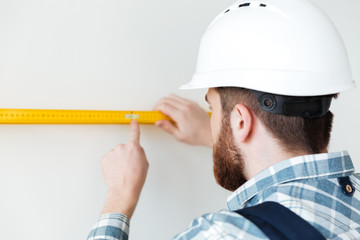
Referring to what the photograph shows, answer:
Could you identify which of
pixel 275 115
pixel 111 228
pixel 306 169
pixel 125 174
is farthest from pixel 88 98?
pixel 306 169

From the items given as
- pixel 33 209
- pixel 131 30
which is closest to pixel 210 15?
pixel 131 30

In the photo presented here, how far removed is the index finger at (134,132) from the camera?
133 cm

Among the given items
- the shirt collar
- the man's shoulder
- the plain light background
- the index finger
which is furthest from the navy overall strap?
the plain light background

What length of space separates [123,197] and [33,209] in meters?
0.31

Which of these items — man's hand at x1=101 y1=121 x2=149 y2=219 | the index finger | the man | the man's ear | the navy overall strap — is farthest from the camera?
the index finger

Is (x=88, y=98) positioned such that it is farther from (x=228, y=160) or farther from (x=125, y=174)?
(x=228, y=160)

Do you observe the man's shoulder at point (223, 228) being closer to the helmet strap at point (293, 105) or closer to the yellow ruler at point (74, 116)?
the helmet strap at point (293, 105)

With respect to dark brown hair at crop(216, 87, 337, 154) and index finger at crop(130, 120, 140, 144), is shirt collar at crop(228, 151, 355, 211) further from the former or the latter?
index finger at crop(130, 120, 140, 144)

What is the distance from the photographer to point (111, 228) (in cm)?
108

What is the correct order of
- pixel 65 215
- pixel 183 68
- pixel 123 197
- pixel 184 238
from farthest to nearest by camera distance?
pixel 183 68 < pixel 65 215 < pixel 123 197 < pixel 184 238

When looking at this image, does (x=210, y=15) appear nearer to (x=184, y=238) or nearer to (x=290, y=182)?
(x=290, y=182)

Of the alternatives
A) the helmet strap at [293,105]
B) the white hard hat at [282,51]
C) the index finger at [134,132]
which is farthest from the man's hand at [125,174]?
the helmet strap at [293,105]

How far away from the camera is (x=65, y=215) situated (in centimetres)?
132

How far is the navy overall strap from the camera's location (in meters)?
0.80
